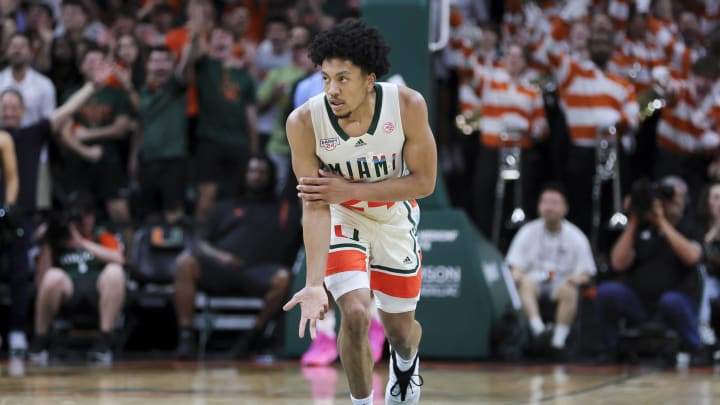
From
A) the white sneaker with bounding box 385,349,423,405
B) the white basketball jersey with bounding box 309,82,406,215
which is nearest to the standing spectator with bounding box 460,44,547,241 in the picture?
the white sneaker with bounding box 385,349,423,405

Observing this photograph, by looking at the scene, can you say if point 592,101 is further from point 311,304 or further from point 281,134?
point 311,304

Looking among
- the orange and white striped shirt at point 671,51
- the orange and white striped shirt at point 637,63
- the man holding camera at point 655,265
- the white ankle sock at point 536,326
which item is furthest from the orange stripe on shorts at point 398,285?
the orange and white striped shirt at point 671,51

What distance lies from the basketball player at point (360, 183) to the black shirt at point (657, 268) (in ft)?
14.6

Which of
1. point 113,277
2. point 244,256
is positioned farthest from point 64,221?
point 244,256

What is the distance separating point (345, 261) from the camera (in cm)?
524

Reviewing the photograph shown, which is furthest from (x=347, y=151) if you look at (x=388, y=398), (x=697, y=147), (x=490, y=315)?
(x=697, y=147)

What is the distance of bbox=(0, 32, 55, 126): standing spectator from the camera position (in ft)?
35.1

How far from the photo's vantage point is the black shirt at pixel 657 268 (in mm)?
9438

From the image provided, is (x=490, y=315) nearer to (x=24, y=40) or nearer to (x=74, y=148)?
(x=74, y=148)

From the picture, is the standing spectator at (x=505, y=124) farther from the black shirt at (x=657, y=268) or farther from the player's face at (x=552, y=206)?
the black shirt at (x=657, y=268)

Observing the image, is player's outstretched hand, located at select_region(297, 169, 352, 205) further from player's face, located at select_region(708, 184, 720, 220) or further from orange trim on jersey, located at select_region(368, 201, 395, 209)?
player's face, located at select_region(708, 184, 720, 220)

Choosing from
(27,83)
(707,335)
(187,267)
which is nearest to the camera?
(707,335)

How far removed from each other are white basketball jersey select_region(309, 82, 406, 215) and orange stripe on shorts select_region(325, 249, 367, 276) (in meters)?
0.32

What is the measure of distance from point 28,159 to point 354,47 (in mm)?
5813
